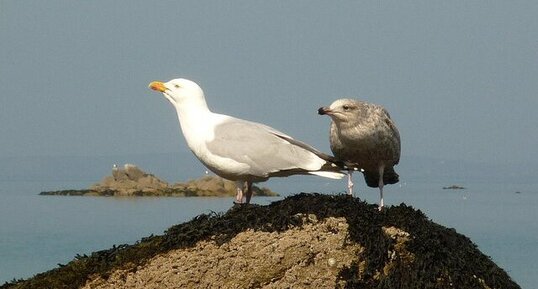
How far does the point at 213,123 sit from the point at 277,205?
2.37 meters

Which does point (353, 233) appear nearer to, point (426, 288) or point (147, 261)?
point (426, 288)

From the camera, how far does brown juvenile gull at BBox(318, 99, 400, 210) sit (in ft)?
32.9

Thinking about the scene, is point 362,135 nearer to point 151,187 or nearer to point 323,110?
point 323,110

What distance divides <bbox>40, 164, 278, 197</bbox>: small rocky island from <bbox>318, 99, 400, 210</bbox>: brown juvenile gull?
3630 cm

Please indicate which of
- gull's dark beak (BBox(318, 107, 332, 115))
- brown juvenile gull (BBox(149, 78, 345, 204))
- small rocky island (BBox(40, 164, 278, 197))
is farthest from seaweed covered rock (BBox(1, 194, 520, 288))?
small rocky island (BBox(40, 164, 278, 197))

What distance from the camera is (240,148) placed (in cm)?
1033

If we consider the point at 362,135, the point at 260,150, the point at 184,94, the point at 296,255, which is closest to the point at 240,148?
the point at 260,150

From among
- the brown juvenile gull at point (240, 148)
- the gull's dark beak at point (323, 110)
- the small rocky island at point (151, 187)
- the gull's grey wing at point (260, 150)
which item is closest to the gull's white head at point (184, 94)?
the brown juvenile gull at point (240, 148)

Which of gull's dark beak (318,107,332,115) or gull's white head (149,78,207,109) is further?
gull's white head (149,78,207,109)

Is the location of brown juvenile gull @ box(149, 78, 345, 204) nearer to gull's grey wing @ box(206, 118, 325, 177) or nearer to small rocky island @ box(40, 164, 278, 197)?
gull's grey wing @ box(206, 118, 325, 177)

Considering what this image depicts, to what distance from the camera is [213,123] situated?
10633mm

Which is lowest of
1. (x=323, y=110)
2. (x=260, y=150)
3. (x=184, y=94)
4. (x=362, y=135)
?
(x=260, y=150)

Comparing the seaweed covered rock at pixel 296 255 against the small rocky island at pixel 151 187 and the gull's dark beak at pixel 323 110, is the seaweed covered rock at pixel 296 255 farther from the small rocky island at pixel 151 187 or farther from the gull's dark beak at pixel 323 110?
the small rocky island at pixel 151 187

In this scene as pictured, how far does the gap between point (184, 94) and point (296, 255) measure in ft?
12.0
